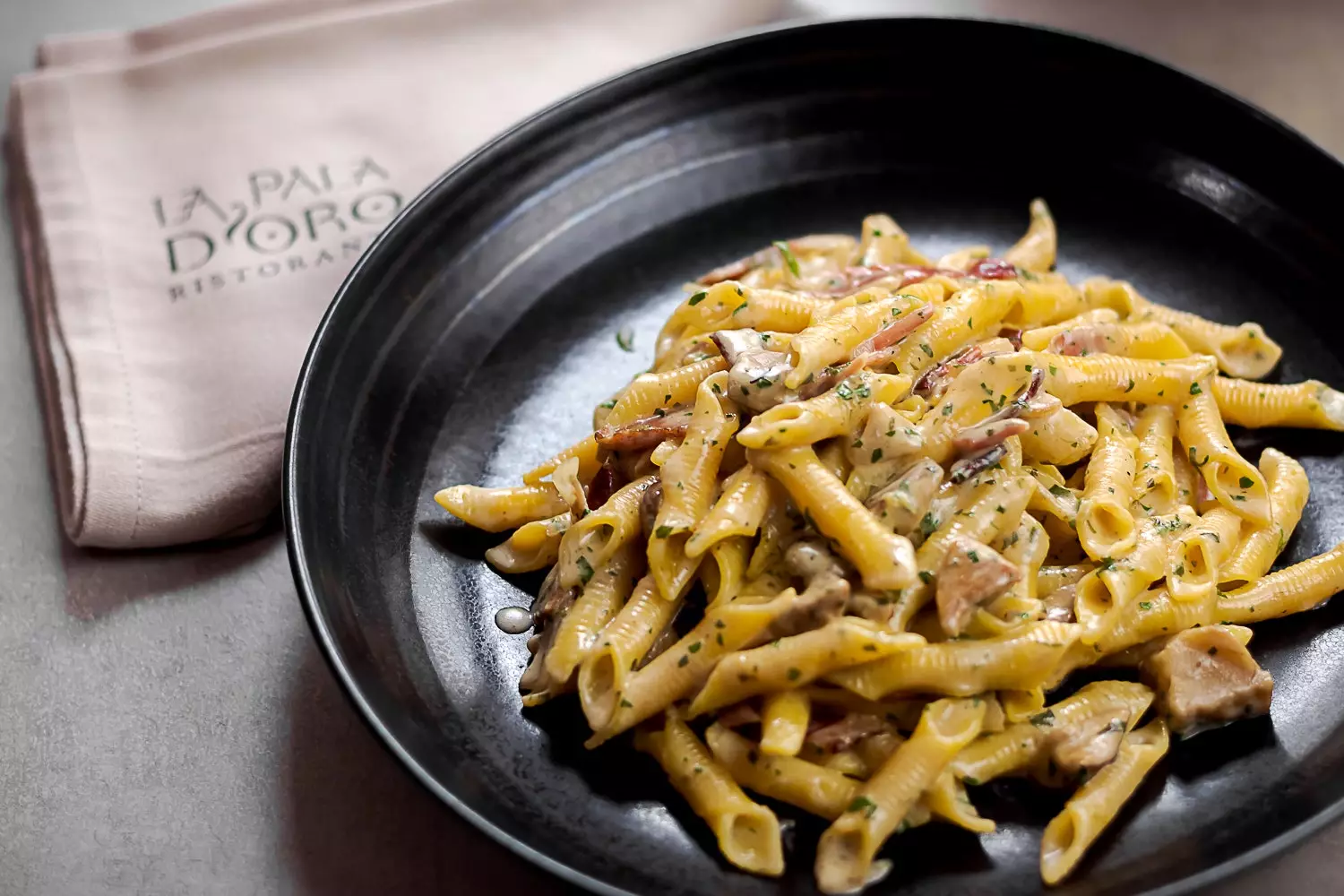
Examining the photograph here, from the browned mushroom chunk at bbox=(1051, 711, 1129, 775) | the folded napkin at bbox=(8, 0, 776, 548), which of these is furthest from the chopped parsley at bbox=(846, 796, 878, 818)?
the folded napkin at bbox=(8, 0, 776, 548)

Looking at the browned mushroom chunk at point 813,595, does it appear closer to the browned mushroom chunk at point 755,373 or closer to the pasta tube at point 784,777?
the pasta tube at point 784,777

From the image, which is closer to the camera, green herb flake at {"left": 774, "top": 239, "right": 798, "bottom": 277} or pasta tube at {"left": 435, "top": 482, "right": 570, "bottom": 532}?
pasta tube at {"left": 435, "top": 482, "right": 570, "bottom": 532}

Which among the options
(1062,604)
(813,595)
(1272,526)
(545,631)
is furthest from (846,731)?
(1272,526)

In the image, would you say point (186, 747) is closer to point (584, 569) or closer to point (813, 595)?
point (584, 569)

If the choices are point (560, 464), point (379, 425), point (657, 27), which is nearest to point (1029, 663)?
point (560, 464)

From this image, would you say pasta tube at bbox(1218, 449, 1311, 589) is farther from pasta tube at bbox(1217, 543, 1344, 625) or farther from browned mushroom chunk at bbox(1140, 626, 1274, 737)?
browned mushroom chunk at bbox(1140, 626, 1274, 737)

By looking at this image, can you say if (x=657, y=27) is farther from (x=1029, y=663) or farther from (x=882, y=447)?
(x=1029, y=663)
